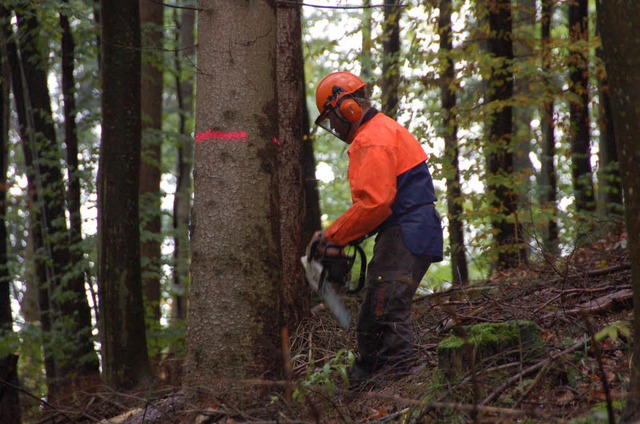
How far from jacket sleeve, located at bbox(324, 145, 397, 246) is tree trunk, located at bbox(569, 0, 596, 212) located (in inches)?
253

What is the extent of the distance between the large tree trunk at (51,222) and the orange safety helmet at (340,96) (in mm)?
6167

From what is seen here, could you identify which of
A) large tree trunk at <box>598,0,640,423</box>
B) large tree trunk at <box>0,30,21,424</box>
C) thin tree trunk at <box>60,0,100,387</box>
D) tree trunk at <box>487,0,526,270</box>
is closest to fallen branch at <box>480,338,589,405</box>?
large tree trunk at <box>598,0,640,423</box>

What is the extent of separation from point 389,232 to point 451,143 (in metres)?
6.24

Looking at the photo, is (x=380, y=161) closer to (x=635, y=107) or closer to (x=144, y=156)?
(x=635, y=107)

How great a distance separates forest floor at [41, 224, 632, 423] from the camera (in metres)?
3.46

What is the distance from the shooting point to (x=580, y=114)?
10977mm

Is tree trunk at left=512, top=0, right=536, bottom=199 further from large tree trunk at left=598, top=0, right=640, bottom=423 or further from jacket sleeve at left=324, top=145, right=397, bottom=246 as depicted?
large tree trunk at left=598, top=0, right=640, bottom=423

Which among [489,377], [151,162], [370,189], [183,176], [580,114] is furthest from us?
[183,176]

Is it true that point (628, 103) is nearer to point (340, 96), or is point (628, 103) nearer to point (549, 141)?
point (340, 96)

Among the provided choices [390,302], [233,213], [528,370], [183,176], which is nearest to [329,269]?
[390,302]

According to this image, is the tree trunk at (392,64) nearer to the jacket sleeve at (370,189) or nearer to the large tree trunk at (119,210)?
the large tree trunk at (119,210)

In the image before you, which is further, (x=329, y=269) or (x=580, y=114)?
(x=580, y=114)

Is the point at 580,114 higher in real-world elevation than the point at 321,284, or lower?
higher

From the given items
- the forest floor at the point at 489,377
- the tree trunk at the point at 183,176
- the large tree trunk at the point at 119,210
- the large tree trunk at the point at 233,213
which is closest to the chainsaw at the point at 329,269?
the large tree trunk at the point at 233,213
